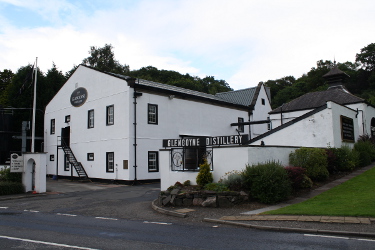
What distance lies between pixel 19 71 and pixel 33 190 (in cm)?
2720

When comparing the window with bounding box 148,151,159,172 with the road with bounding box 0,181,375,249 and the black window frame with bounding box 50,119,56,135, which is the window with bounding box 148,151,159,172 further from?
the black window frame with bounding box 50,119,56,135

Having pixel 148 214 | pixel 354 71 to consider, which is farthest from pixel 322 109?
pixel 354 71

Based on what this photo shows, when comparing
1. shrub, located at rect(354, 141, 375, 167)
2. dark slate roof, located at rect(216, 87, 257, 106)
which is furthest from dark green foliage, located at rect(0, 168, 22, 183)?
dark slate roof, located at rect(216, 87, 257, 106)

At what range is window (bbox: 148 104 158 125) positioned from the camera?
26469 mm

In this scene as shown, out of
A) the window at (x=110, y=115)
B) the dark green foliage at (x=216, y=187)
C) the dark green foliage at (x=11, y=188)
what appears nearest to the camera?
the dark green foliage at (x=216, y=187)

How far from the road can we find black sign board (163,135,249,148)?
3.82 m

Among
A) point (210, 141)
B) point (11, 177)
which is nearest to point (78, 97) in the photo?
point (11, 177)

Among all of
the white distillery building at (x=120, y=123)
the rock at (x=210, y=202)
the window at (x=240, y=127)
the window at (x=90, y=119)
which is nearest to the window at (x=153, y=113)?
the white distillery building at (x=120, y=123)

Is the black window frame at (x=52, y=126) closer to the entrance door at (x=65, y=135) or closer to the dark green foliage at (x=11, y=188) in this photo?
the entrance door at (x=65, y=135)

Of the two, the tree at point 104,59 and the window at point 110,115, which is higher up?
the tree at point 104,59

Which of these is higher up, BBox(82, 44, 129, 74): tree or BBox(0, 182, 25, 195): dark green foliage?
BBox(82, 44, 129, 74): tree

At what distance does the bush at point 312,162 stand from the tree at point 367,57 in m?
62.7

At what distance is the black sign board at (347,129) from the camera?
21391mm

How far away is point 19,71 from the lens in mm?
42406
